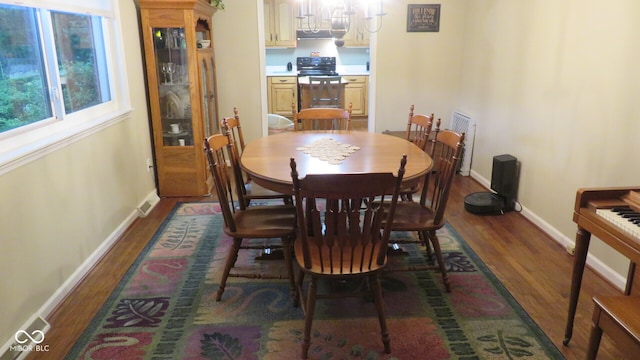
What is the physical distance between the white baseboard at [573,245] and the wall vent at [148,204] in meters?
3.13

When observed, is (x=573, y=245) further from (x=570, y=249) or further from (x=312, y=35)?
(x=312, y=35)

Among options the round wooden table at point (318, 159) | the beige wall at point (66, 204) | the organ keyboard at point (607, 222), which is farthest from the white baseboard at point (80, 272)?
the organ keyboard at point (607, 222)

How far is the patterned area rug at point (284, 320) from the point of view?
2086 mm

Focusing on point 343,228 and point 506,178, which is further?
point 506,178

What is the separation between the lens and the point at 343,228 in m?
1.96

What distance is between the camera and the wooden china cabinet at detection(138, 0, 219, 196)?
12.5 ft

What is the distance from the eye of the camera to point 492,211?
3725 mm

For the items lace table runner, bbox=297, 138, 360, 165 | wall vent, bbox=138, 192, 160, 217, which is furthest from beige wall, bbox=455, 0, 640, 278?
wall vent, bbox=138, 192, 160, 217

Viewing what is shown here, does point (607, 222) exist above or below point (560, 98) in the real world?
below

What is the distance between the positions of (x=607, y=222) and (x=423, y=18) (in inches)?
146

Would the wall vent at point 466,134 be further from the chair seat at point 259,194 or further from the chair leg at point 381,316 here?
the chair leg at point 381,316

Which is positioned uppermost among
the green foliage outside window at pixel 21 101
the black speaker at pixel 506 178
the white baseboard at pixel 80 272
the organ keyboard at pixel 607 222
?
the green foliage outside window at pixel 21 101

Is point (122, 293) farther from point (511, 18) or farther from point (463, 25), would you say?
point (463, 25)

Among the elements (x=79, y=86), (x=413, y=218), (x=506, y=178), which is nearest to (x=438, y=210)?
(x=413, y=218)
